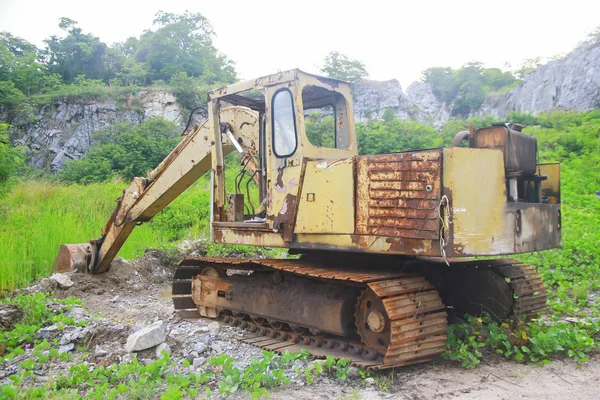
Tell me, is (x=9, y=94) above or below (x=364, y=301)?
above

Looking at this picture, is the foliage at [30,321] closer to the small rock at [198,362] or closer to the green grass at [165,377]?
the green grass at [165,377]

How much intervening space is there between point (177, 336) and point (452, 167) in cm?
318

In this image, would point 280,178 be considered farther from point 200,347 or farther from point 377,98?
point 377,98

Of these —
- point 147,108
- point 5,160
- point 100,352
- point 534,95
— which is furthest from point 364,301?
point 147,108

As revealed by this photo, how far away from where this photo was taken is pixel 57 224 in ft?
30.7

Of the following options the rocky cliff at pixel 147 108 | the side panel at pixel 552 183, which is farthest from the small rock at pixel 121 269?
the rocky cliff at pixel 147 108

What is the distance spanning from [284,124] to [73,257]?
4.70 meters

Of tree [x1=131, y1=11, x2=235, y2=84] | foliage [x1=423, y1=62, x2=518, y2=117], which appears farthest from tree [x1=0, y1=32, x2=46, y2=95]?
foliage [x1=423, y1=62, x2=518, y2=117]

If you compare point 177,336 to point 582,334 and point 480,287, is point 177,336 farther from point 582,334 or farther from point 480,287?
point 582,334

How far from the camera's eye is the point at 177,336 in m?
5.04

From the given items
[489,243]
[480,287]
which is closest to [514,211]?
[489,243]

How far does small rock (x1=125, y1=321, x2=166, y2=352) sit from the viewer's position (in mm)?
4465

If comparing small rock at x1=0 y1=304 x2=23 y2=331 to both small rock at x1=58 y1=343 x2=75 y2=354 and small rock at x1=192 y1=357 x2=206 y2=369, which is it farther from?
small rock at x1=192 y1=357 x2=206 y2=369

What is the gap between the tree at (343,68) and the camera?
40969mm
